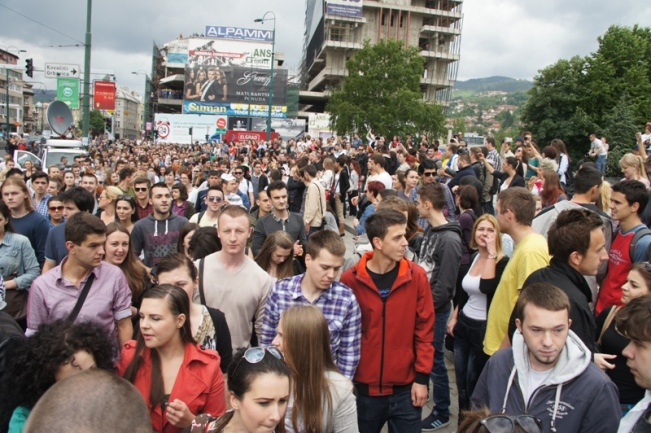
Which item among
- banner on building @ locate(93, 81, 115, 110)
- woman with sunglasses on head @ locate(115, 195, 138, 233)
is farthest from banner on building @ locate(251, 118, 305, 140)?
woman with sunglasses on head @ locate(115, 195, 138, 233)

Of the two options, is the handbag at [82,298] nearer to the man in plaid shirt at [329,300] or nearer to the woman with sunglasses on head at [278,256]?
the man in plaid shirt at [329,300]

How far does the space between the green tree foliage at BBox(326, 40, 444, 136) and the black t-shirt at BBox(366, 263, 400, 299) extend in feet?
109

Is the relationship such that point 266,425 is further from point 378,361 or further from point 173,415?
point 378,361

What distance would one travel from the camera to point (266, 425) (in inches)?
92.4

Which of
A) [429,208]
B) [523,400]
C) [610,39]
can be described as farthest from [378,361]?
[610,39]

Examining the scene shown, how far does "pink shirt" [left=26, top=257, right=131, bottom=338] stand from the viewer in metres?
3.59

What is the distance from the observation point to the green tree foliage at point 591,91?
3156 centimetres

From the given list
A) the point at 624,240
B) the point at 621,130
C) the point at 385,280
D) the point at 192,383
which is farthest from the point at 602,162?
the point at 192,383

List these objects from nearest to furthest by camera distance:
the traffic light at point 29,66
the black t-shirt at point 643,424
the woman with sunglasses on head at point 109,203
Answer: the black t-shirt at point 643,424
the woman with sunglasses on head at point 109,203
the traffic light at point 29,66

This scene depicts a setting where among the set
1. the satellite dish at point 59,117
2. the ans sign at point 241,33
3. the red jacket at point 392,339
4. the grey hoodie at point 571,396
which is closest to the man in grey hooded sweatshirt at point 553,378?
the grey hoodie at point 571,396

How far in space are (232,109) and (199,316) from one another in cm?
6853

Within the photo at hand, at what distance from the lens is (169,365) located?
2902 millimetres

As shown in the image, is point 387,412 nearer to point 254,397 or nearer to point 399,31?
point 254,397

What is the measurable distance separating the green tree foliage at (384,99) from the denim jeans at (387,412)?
109ft
